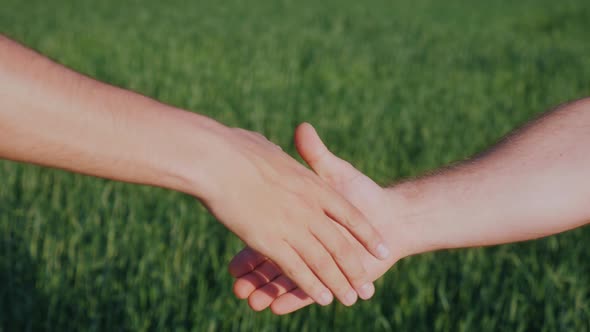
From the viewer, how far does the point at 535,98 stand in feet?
21.3

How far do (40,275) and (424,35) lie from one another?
9.80m

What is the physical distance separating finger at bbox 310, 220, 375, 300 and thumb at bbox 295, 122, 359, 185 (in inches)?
11.0

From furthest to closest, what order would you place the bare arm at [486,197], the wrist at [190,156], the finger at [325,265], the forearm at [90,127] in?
the bare arm at [486,197], the finger at [325,265], the wrist at [190,156], the forearm at [90,127]

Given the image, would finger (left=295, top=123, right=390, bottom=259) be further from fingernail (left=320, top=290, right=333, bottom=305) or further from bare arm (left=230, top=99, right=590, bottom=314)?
fingernail (left=320, top=290, right=333, bottom=305)

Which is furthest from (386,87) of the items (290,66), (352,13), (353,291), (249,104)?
(352,13)

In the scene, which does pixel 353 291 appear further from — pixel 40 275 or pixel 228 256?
pixel 40 275

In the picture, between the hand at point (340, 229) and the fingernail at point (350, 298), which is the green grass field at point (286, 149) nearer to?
the hand at point (340, 229)

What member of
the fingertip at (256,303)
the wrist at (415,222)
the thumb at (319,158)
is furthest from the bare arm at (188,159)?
the wrist at (415,222)

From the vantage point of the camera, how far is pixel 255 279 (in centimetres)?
207

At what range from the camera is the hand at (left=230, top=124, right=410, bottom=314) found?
6.58ft

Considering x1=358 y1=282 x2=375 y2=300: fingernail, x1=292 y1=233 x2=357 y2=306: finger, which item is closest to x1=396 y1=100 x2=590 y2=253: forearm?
x1=358 y1=282 x2=375 y2=300: fingernail

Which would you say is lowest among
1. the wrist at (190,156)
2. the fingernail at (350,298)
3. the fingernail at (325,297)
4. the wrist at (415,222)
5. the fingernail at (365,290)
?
the wrist at (415,222)

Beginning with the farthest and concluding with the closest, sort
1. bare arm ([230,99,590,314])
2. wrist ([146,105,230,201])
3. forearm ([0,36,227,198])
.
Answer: bare arm ([230,99,590,314]) → wrist ([146,105,230,201]) → forearm ([0,36,227,198])

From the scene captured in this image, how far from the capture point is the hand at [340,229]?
6.58 ft
